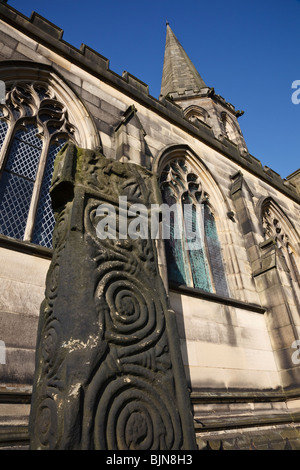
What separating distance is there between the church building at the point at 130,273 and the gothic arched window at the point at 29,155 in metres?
0.02

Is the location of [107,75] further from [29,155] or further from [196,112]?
[196,112]

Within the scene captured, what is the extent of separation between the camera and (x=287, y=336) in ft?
16.3

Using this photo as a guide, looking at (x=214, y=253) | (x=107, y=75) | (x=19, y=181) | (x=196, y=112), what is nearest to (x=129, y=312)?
(x=19, y=181)

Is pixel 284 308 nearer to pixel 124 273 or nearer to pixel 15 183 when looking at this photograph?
pixel 124 273

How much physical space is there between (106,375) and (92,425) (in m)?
0.22

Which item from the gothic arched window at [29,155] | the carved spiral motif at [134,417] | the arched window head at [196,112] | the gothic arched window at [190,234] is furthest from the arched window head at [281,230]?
the arched window head at [196,112]

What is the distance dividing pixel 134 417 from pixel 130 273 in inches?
32.6

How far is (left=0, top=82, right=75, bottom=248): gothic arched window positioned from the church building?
0.02 meters

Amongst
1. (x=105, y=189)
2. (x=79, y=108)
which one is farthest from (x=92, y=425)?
(x=79, y=108)

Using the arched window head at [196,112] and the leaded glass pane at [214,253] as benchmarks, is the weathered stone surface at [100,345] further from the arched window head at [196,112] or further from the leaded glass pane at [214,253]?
the arched window head at [196,112]

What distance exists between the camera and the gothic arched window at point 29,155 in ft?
12.7

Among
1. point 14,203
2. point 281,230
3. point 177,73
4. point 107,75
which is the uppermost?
point 177,73

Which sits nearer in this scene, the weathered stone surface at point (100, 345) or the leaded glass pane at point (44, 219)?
the weathered stone surface at point (100, 345)

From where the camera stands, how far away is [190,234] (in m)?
5.98
